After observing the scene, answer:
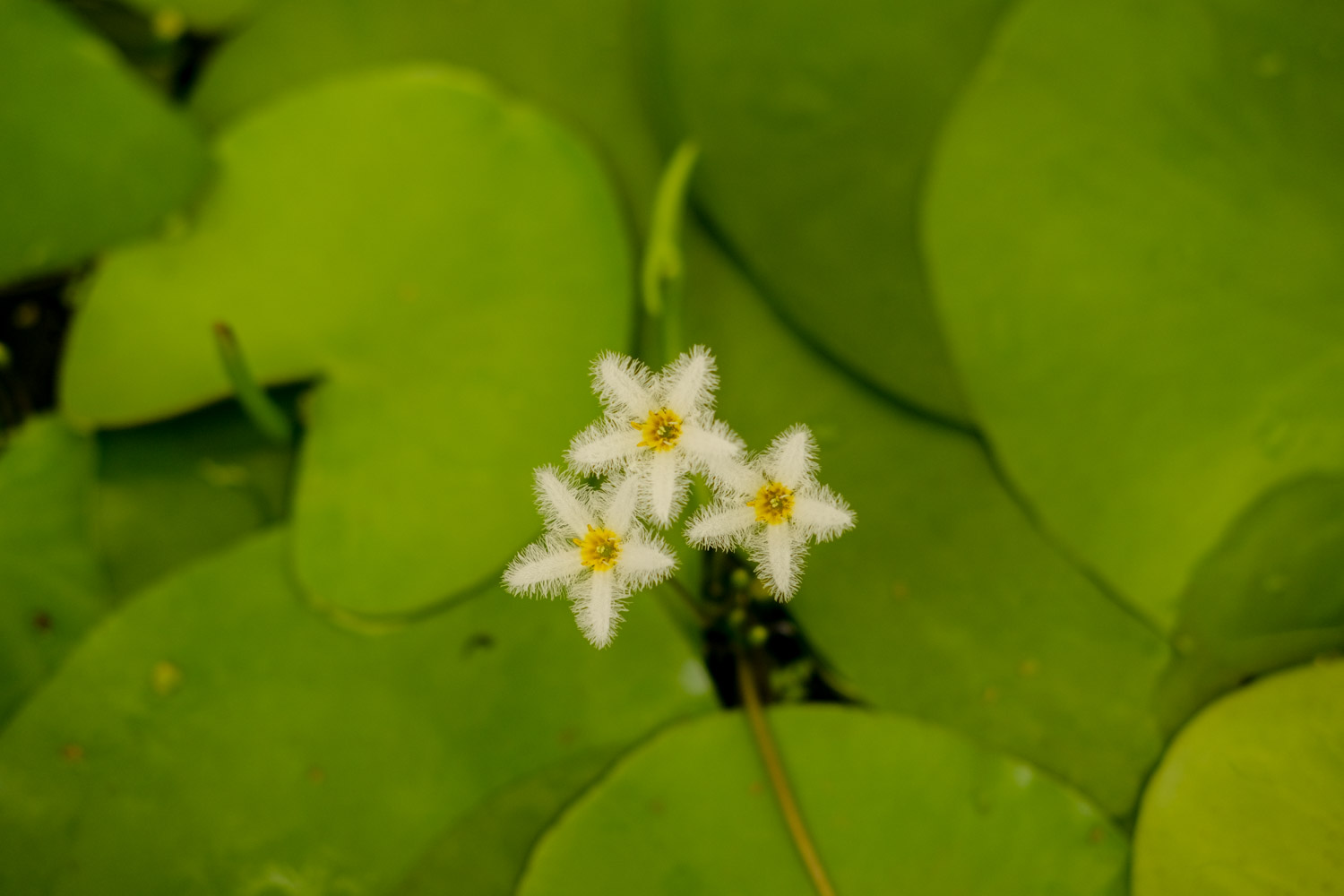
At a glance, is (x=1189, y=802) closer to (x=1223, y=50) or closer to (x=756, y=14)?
(x=1223, y=50)

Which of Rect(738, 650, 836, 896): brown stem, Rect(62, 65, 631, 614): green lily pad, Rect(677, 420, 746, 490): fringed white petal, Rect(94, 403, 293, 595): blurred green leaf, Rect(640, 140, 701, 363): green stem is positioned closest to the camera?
Rect(677, 420, 746, 490): fringed white petal

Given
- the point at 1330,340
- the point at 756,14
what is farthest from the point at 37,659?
the point at 1330,340

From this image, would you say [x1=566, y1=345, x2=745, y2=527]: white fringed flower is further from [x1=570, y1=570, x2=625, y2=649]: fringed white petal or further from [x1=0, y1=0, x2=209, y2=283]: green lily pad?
[x1=0, y1=0, x2=209, y2=283]: green lily pad

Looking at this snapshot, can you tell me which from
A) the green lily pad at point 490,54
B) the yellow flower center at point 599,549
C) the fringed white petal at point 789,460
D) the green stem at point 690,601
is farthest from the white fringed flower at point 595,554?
the green lily pad at point 490,54

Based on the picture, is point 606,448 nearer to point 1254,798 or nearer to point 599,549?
point 599,549

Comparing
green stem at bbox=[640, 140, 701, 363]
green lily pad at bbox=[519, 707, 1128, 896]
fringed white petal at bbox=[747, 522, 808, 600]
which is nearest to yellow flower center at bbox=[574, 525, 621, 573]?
fringed white petal at bbox=[747, 522, 808, 600]

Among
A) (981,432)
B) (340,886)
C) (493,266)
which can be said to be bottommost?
(340,886)
